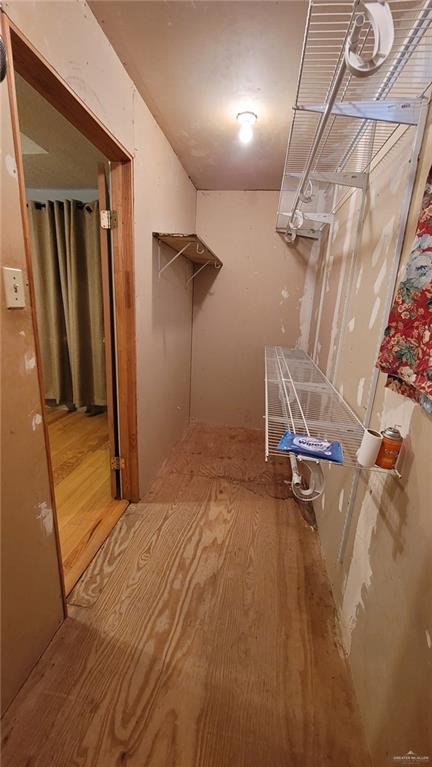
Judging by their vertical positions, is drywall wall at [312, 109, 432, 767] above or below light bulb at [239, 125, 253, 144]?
below

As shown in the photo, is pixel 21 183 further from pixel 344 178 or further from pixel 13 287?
pixel 344 178

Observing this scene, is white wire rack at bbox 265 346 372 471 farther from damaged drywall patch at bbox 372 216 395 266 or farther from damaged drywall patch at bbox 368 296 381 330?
damaged drywall patch at bbox 372 216 395 266

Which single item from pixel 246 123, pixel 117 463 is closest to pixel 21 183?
pixel 246 123

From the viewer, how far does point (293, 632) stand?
1.27 metres

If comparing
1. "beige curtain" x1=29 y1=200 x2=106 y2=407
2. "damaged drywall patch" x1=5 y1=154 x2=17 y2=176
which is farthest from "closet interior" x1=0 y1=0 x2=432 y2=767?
"beige curtain" x1=29 y1=200 x2=106 y2=407

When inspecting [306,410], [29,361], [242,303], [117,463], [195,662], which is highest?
[242,303]

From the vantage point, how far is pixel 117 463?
1944 millimetres

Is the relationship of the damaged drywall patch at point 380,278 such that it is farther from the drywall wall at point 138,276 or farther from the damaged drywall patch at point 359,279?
the drywall wall at point 138,276

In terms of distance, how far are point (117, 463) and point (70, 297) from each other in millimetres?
2005

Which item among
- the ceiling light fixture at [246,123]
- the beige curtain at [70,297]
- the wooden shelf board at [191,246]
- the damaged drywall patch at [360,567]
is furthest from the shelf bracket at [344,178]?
the beige curtain at [70,297]

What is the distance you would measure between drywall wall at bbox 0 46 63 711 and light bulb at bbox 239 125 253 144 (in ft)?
4.51

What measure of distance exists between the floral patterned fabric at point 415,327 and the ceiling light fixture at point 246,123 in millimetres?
1306

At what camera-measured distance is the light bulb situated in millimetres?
1764

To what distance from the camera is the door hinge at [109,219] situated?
1.61 meters
